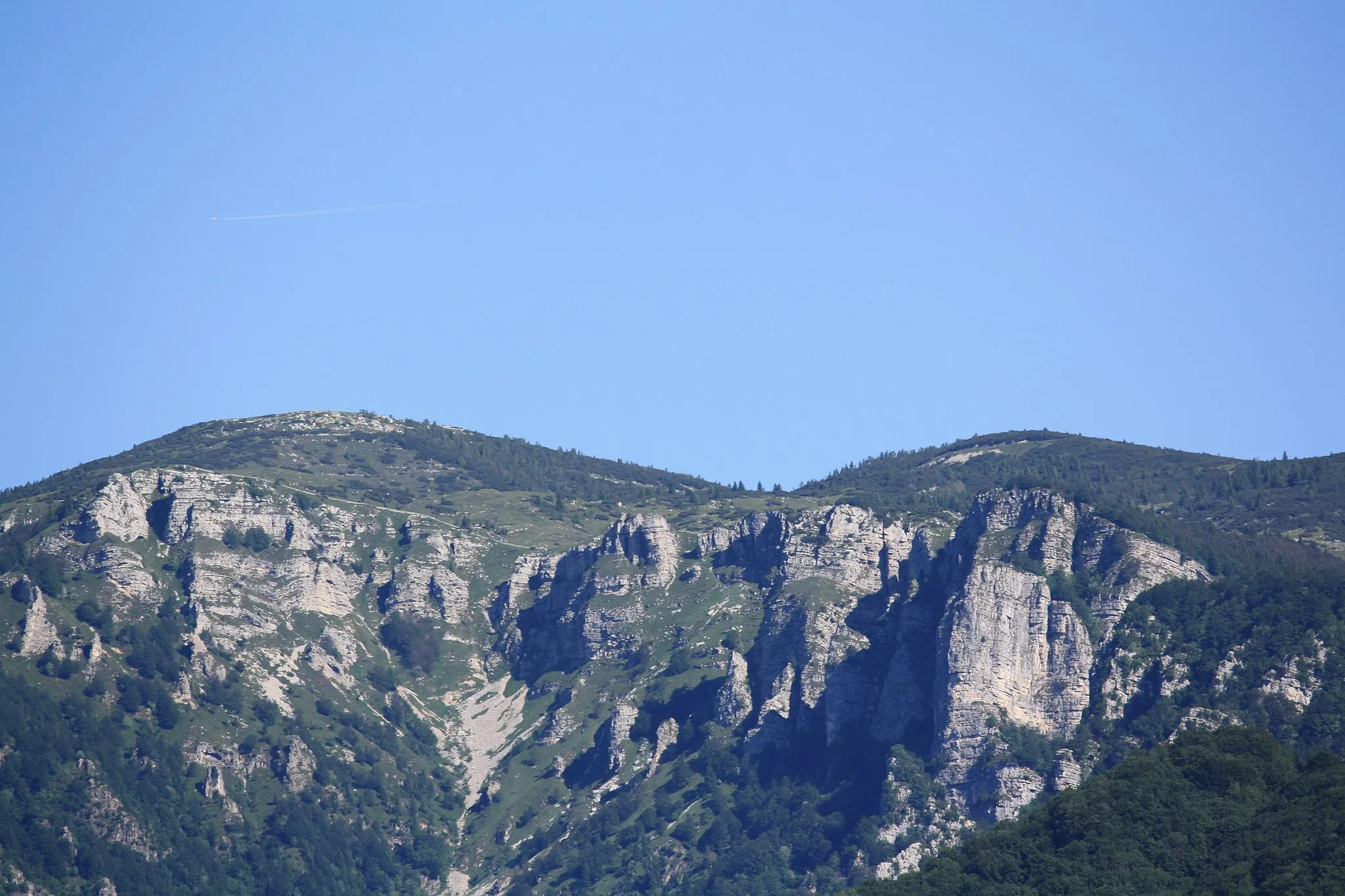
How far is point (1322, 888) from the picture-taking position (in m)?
198
